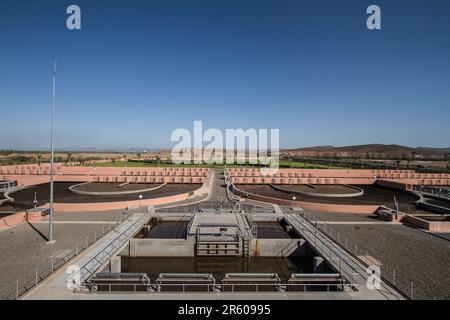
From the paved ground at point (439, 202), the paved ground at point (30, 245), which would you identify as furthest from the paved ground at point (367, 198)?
the paved ground at point (30, 245)

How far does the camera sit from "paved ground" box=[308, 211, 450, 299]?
1002 centimetres

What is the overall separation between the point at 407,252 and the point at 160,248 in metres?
12.4

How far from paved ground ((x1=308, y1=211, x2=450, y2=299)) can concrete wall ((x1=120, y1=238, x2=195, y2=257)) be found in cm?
820

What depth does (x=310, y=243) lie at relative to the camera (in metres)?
14.4

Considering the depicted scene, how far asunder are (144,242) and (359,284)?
10.4 m

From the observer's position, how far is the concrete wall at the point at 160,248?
14695mm

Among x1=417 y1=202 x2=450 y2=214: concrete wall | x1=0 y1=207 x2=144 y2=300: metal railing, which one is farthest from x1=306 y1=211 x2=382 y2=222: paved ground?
x1=0 y1=207 x2=144 y2=300: metal railing

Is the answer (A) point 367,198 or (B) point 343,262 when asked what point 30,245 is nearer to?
(B) point 343,262

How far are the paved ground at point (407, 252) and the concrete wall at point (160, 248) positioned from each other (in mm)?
8197

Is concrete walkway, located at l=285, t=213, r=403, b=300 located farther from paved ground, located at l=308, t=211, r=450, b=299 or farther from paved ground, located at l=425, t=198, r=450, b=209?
paved ground, located at l=425, t=198, r=450, b=209

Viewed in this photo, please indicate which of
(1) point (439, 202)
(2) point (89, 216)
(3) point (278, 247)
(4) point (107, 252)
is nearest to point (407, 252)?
(3) point (278, 247)
